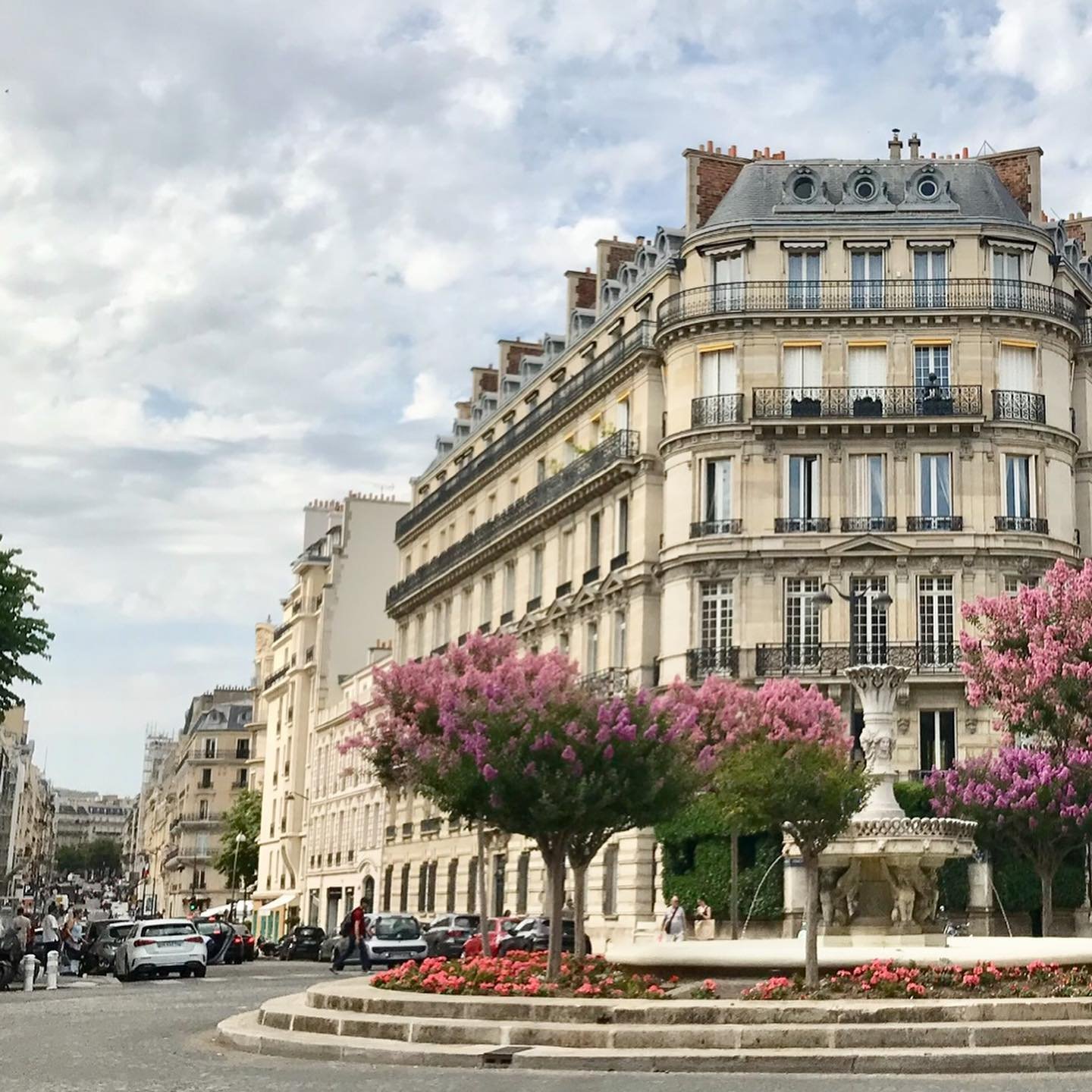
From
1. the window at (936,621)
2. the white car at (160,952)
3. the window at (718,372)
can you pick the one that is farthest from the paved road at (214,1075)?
the window at (718,372)

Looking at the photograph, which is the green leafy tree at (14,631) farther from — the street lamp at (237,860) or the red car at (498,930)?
the street lamp at (237,860)

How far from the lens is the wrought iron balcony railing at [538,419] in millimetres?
49188

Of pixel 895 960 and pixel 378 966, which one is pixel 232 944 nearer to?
pixel 378 966

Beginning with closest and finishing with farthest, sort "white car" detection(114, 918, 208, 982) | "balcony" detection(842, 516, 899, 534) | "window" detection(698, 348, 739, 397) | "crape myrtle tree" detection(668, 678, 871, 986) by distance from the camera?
"crape myrtle tree" detection(668, 678, 871, 986)
"white car" detection(114, 918, 208, 982)
"balcony" detection(842, 516, 899, 534)
"window" detection(698, 348, 739, 397)

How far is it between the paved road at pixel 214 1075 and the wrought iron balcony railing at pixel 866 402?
86.8ft

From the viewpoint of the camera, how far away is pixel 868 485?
1753 inches

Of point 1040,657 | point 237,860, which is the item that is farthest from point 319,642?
point 1040,657

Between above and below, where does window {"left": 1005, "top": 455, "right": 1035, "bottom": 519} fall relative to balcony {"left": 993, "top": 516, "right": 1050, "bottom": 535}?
above

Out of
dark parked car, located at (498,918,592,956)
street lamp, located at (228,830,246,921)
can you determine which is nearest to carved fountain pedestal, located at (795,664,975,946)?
dark parked car, located at (498,918,592,956)

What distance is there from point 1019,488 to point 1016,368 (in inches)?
127

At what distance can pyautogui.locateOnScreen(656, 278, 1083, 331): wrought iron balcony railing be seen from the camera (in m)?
45.2

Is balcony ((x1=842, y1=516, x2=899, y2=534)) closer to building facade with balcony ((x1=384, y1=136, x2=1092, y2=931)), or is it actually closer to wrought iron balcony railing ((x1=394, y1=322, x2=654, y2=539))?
building facade with balcony ((x1=384, y1=136, x2=1092, y2=931))

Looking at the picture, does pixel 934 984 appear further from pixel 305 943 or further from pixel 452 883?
pixel 452 883

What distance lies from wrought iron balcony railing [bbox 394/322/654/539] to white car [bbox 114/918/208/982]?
2016 centimetres
